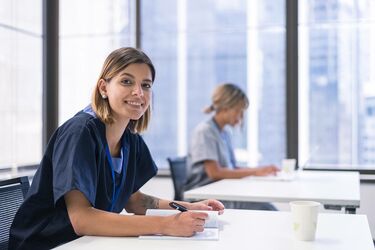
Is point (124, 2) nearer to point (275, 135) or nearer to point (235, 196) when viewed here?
point (275, 135)

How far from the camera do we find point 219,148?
2.96m

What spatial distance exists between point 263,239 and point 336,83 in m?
2.91

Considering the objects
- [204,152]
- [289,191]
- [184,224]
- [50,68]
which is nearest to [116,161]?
[184,224]

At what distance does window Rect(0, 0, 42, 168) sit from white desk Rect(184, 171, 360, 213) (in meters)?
1.79

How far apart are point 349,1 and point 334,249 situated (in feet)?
10.3

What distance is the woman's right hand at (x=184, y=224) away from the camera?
125 cm

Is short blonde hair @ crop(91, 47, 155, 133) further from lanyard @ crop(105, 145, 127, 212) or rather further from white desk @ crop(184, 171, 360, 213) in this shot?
white desk @ crop(184, 171, 360, 213)

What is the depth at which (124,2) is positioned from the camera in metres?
4.29

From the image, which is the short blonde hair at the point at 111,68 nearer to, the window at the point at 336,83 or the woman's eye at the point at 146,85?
the woman's eye at the point at 146,85

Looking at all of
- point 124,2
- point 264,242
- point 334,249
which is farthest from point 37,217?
point 124,2

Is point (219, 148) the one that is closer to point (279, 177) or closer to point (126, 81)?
point (279, 177)

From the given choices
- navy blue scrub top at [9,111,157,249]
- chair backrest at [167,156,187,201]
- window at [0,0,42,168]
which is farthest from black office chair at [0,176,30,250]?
window at [0,0,42,168]

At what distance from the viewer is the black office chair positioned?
1.47 m

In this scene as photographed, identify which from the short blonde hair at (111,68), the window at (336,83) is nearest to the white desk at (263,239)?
the short blonde hair at (111,68)
